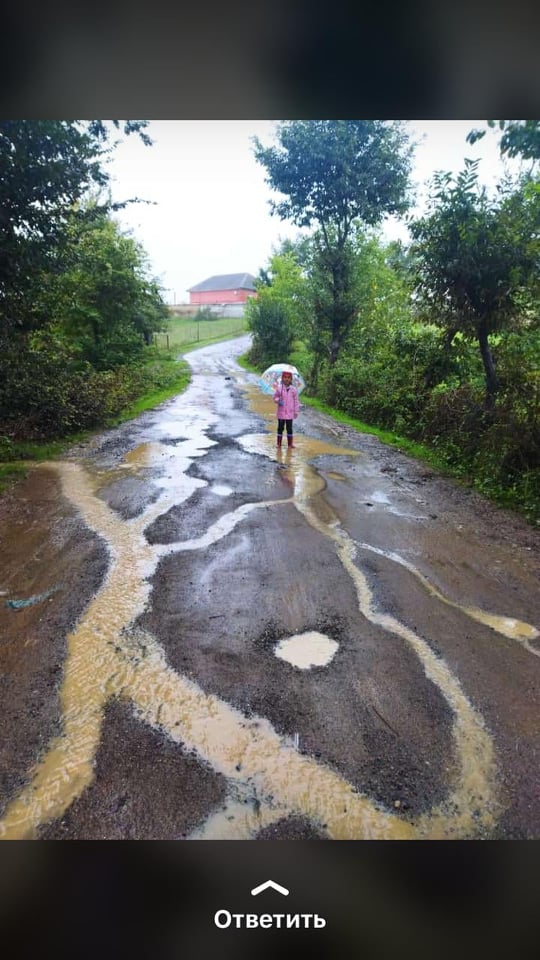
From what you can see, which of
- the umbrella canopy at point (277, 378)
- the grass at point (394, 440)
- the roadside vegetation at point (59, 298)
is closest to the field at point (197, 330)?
the roadside vegetation at point (59, 298)

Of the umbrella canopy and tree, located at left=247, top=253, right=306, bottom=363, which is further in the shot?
tree, located at left=247, top=253, right=306, bottom=363

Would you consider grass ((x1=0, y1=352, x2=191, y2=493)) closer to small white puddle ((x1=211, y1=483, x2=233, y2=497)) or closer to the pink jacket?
small white puddle ((x1=211, y1=483, x2=233, y2=497))

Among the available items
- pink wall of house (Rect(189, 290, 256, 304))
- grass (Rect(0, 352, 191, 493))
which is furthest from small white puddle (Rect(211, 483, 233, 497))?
pink wall of house (Rect(189, 290, 256, 304))

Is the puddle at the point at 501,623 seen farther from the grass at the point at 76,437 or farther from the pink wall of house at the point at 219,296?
the pink wall of house at the point at 219,296

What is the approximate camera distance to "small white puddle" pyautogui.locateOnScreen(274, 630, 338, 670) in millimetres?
2801

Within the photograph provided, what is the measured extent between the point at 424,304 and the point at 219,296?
6297 cm

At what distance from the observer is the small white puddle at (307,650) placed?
280 cm

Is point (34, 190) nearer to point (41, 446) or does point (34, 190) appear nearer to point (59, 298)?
point (59, 298)

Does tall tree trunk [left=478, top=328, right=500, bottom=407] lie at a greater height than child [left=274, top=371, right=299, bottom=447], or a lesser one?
greater

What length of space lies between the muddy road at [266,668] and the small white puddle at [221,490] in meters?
0.21

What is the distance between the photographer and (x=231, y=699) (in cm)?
249

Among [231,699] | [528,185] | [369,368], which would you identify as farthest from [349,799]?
[369,368]

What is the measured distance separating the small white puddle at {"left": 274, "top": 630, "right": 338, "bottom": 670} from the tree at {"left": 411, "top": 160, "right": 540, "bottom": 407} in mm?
5548

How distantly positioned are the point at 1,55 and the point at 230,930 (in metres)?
2.62
